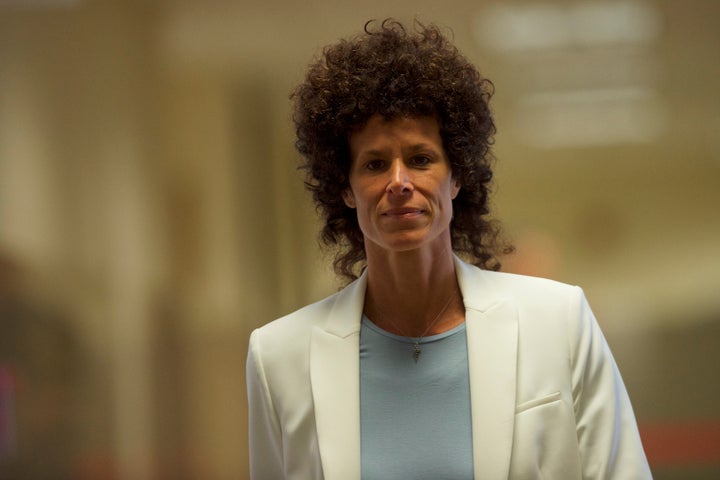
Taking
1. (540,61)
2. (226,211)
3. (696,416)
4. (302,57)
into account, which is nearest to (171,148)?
(226,211)

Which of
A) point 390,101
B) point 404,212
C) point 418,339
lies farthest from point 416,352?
point 390,101

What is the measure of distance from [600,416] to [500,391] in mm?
233

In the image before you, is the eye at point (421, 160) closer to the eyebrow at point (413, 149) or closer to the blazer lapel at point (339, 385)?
the eyebrow at point (413, 149)

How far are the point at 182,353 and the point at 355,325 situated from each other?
4.50ft

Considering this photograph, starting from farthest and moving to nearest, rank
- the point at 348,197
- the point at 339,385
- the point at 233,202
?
the point at 233,202 < the point at 348,197 < the point at 339,385

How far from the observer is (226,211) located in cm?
347

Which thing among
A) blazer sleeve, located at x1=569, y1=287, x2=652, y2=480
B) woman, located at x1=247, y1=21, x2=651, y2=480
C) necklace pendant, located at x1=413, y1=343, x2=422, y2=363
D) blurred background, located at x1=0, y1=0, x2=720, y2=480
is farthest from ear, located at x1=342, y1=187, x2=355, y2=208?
blurred background, located at x1=0, y1=0, x2=720, y2=480

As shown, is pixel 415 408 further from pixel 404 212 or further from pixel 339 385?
pixel 404 212

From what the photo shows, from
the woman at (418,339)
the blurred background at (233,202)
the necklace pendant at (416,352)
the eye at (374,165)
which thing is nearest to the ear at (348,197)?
the woman at (418,339)

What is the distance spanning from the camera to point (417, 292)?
2.28 metres

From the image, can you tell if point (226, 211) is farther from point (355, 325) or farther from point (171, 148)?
point (355, 325)

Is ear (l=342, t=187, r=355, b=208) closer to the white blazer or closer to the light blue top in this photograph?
the white blazer

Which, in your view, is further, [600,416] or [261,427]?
[261,427]

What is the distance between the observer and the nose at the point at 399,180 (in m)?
2.12
